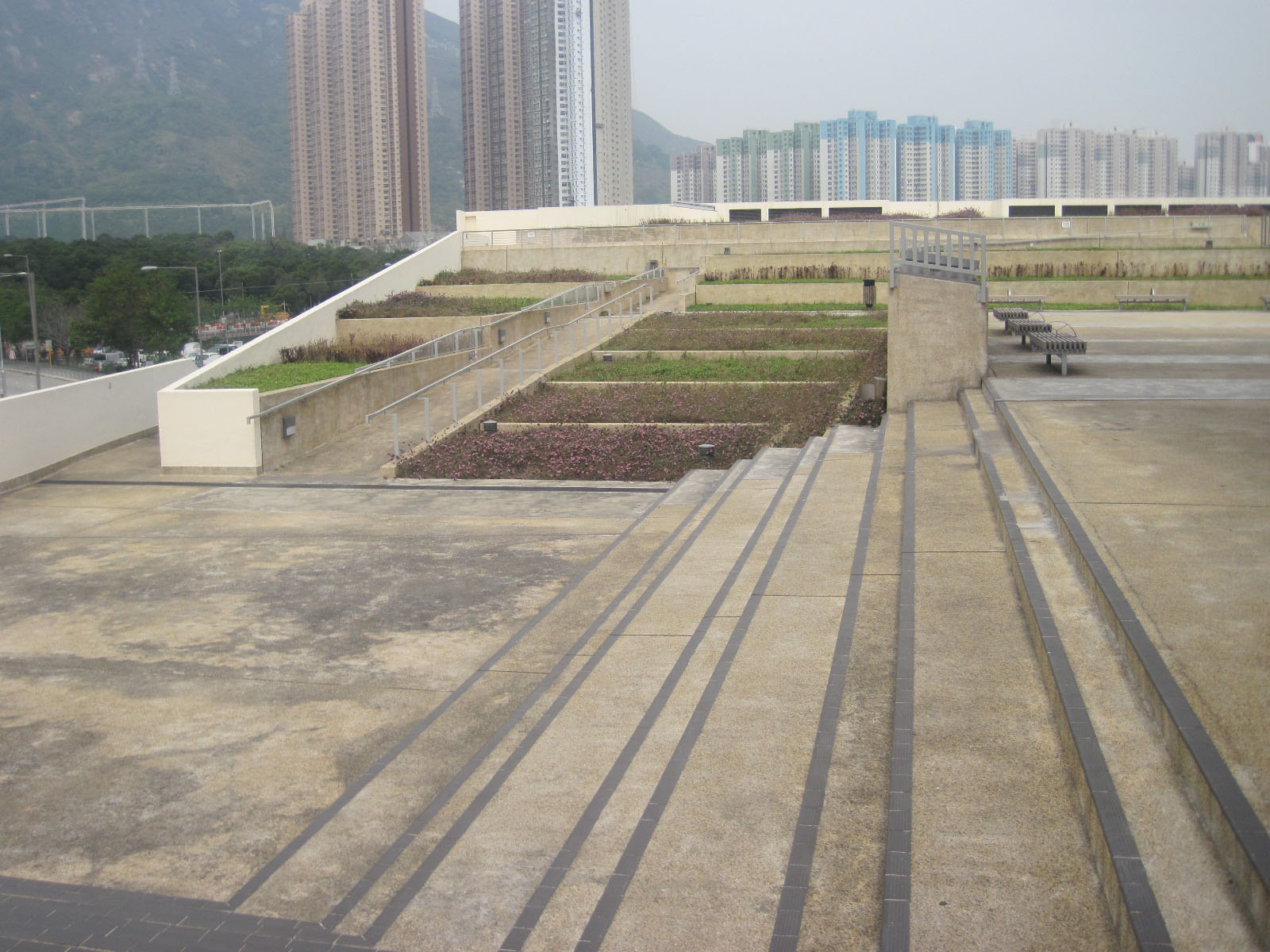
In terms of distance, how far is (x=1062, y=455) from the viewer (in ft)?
28.8

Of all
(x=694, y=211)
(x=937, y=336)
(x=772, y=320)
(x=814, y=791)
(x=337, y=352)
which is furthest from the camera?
(x=694, y=211)

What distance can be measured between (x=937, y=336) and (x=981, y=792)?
10105mm

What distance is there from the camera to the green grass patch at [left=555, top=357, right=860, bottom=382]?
62.7 ft

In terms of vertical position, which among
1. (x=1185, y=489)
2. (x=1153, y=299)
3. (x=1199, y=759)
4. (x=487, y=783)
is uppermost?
(x=1153, y=299)

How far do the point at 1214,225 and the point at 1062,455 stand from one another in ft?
101

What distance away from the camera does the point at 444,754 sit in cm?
587

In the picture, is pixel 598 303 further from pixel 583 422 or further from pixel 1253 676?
pixel 1253 676

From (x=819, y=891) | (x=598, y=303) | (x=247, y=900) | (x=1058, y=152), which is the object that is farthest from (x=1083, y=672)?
(x=1058, y=152)

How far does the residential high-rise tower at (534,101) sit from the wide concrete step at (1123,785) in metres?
120

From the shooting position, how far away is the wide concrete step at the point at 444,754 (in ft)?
15.1

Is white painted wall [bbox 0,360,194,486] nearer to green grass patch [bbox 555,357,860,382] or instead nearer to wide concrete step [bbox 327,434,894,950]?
green grass patch [bbox 555,357,860,382]

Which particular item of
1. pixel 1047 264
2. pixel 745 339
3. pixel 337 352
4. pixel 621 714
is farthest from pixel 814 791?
pixel 1047 264

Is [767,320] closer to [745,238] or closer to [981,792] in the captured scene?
[745,238]

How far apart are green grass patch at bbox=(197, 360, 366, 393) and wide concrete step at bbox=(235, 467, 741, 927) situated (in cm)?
1037
